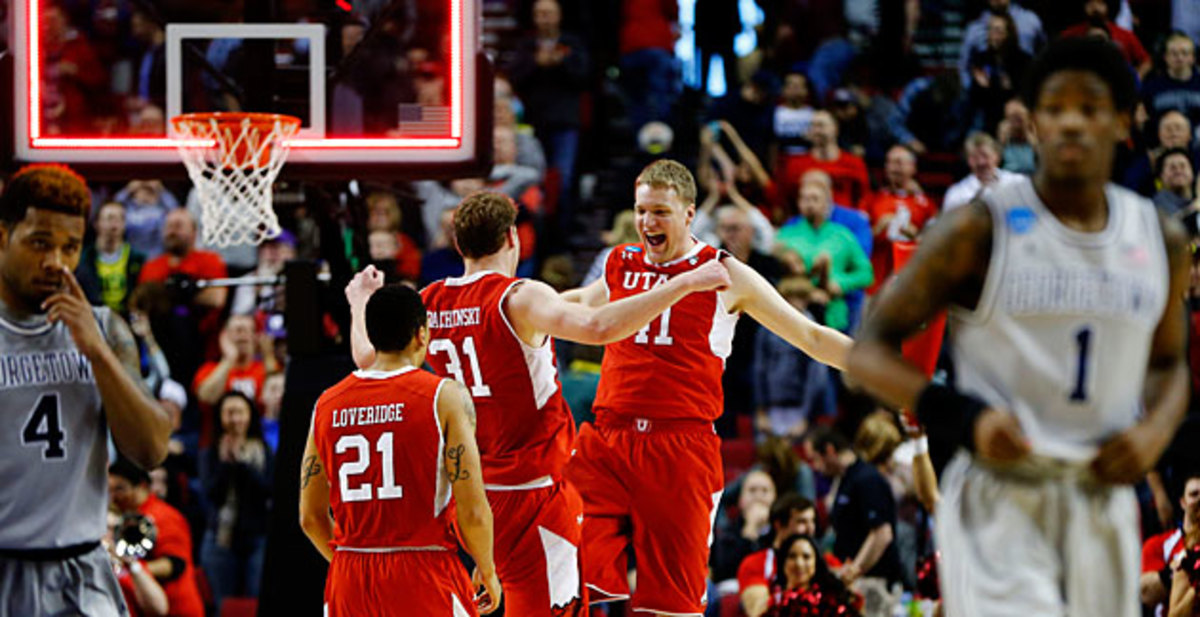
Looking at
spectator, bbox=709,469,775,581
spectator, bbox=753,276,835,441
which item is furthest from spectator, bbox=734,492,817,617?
spectator, bbox=753,276,835,441

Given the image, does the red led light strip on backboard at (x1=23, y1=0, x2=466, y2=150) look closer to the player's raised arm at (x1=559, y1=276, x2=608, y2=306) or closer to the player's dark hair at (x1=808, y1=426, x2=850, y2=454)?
the player's raised arm at (x1=559, y1=276, x2=608, y2=306)

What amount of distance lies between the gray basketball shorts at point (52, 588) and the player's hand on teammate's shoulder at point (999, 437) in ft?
9.10

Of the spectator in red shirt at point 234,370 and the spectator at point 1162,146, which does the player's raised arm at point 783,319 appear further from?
the spectator at point 1162,146

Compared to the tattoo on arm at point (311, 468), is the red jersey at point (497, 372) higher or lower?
higher

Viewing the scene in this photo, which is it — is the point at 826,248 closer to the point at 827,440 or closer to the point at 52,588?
the point at 827,440

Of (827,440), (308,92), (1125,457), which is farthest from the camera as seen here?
(827,440)

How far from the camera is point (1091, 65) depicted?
14.5 ft

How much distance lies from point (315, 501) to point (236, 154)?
2.89 m

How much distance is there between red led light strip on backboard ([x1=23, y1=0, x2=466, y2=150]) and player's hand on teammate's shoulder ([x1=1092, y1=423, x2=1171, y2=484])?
5.45 metres

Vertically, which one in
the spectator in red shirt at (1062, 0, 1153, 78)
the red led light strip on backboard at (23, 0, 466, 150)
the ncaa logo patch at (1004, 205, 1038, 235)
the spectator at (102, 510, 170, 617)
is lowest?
the spectator at (102, 510, 170, 617)

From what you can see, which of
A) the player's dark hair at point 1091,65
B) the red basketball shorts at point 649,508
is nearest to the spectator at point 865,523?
the red basketball shorts at point 649,508

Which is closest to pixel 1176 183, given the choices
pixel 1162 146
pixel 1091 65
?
pixel 1162 146

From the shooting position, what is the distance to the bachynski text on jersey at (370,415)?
6480 mm

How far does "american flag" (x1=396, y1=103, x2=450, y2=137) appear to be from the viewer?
930cm
